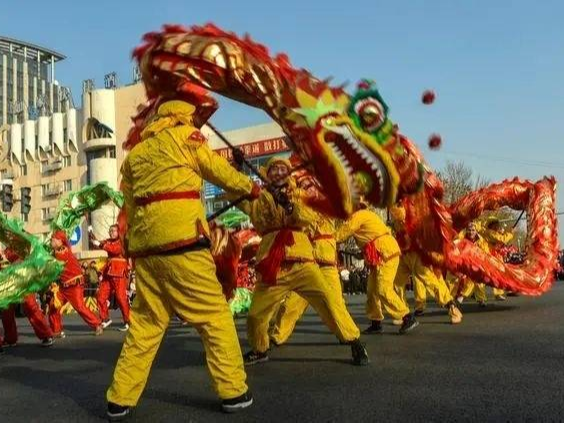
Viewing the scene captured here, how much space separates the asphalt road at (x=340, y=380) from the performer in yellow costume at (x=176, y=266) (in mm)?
253

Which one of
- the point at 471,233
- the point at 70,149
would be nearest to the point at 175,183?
the point at 471,233

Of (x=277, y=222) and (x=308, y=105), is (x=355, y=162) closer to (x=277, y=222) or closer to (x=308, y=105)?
(x=308, y=105)

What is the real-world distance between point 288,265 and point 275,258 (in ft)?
0.47

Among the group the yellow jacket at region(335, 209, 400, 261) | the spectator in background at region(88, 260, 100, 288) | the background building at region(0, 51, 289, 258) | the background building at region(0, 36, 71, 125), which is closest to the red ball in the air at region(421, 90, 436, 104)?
the yellow jacket at region(335, 209, 400, 261)

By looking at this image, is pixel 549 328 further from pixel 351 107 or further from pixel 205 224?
pixel 205 224

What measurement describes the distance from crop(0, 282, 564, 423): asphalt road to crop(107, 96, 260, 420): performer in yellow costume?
25cm

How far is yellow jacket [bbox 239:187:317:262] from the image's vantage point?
5902 millimetres

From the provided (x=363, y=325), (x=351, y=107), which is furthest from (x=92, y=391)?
(x=363, y=325)

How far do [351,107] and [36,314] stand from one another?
5.83m

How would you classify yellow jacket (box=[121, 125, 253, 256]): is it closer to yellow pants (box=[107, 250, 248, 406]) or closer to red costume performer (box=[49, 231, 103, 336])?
yellow pants (box=[107, 250, 248, 406])

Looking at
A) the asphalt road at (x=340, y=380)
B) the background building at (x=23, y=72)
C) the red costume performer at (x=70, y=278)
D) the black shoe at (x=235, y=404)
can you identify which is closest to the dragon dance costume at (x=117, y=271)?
the red costume performer at (x=70, y=278)

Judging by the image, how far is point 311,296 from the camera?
6055 millimetres

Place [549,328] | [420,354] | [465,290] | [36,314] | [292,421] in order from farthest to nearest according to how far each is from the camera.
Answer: [465,290], [36,314], [549,328], [420,354], [292,421]

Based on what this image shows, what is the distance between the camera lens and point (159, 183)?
4.38m
